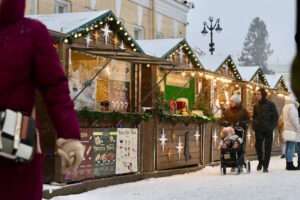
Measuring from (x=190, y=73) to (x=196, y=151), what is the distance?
2.04m

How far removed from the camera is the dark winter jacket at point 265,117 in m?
15.5

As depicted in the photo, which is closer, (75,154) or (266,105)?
(75,154)

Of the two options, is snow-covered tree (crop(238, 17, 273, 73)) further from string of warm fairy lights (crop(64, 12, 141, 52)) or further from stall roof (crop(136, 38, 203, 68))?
string of warm fairy lights (crop(64, 12, 141, 52))

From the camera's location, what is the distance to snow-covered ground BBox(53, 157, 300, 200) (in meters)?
10.4

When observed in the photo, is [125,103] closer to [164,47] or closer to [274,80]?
[164,47]

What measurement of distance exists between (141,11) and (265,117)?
25.0 feet

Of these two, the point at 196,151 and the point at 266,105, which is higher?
the point at 266,105

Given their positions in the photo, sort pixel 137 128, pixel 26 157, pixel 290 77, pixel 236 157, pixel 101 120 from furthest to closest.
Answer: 1. pixel 236 157
2. pixel 137 128
3. pixel 101 120
4. pixel 26 157
5. pixel 290 77

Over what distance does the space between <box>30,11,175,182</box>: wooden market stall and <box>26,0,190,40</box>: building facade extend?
9.96 feet

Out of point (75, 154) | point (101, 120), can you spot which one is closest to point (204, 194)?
point (101, 120)

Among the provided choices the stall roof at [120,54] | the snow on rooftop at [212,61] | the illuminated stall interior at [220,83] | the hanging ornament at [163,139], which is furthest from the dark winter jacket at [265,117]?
the snow on rooftop at [212,61]

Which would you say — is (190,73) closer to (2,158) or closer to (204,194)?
(204,194)

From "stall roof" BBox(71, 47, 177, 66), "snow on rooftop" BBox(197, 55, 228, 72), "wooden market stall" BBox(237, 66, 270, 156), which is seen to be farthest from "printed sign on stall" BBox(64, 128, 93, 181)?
"wooden market stall" BBox(237, 66, 270, 156)

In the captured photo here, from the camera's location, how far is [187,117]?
15805mm
